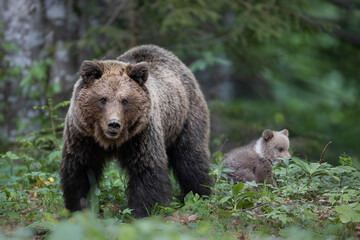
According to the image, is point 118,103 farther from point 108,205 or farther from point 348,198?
point 348,198

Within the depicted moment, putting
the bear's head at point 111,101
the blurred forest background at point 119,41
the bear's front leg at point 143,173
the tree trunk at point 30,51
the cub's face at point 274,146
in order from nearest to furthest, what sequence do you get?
1. the bear's head at point 111,101
2. the bear's front leg at point 143,173
3. the cub's face at point 274,146
4. the blurred forest background at point 119,41
5. the tree trunk at point 30,51

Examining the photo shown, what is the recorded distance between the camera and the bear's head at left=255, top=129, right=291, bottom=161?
7.81m

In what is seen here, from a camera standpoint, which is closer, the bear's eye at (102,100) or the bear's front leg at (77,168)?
the bear's eye at (102,100)

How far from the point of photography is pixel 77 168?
631cm

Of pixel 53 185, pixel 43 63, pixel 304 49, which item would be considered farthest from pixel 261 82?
pixel 53 185

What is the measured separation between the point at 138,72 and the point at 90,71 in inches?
22.7

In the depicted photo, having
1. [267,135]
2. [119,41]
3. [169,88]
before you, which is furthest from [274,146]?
[119,41]

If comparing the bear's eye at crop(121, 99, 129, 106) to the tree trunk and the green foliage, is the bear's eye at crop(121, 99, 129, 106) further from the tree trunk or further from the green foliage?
the tree trunk

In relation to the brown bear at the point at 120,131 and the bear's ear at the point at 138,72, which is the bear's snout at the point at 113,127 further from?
the bear's ear at the point at 138,72

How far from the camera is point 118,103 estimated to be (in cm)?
589

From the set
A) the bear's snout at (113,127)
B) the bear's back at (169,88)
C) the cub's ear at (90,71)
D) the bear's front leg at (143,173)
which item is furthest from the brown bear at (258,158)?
the cub's ear at (90,71)

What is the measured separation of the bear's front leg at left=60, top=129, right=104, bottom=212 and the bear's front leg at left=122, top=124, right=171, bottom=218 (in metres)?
0.41

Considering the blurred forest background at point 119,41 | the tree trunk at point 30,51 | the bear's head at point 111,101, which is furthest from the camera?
the tree trunk at point 30,51

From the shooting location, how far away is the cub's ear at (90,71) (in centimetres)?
602
